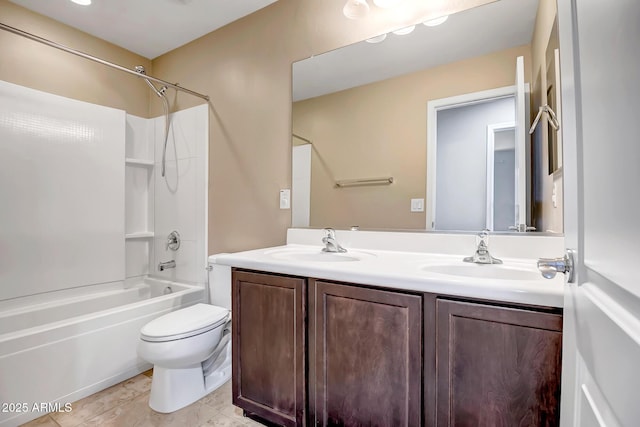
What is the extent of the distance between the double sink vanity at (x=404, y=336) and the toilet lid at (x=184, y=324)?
0.98 feet

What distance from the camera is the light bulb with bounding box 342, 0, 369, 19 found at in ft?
5.29

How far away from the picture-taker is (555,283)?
0.88m

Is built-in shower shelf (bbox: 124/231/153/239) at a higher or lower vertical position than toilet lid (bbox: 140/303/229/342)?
higher

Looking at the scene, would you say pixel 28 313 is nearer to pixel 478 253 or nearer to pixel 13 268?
pixel 13 268

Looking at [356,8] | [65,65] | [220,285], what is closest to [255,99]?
[356,8]

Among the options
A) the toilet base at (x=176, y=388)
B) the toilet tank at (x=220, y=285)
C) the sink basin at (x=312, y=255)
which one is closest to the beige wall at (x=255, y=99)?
the toilet tank at (x=220, y=285)

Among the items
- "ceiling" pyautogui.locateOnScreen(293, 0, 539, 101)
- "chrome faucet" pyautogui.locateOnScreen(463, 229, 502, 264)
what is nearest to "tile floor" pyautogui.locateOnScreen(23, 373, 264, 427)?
"chrome faucet" pyautogui.locateOnScreen(463, 229, 502, 264)

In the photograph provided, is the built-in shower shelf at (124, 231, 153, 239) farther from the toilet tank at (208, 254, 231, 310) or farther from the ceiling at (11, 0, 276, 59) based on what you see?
the ceiling at (11, 0, 276, 59)

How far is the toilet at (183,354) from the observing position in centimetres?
152

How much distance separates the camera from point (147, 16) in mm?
2139

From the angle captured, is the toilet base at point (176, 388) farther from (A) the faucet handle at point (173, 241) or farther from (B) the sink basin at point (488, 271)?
(B) the sink basin at point (488, 271)

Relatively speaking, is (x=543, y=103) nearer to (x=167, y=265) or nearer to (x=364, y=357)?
(x=364, y=357)

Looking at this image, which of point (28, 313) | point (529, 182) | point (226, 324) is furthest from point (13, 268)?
point (529, 182)

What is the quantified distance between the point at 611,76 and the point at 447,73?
1.20 metres
